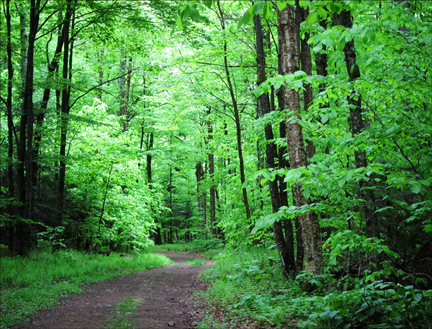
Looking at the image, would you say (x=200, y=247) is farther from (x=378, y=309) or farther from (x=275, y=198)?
(x=378, y=309)

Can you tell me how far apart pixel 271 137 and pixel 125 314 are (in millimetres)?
5385

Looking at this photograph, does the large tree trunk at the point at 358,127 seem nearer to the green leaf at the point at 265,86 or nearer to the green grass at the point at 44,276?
the green leaf at the point at 265,86

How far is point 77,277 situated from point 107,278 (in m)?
1.02

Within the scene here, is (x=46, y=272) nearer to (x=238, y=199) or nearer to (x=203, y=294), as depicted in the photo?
(x=203, y=294)

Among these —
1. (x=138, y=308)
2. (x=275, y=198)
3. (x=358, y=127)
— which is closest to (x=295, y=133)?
(x=358, y=127)

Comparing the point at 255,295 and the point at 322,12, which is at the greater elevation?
the point at 322,12

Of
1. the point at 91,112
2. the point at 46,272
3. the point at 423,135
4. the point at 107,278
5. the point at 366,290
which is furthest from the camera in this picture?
the point at 91,112

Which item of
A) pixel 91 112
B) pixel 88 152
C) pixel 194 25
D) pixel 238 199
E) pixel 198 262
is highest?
pixel 194 25

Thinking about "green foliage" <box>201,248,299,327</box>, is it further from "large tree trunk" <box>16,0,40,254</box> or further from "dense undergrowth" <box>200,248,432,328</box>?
"large tree trunk" <box>16,0,40,254</box>

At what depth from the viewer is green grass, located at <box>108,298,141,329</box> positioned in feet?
17.9

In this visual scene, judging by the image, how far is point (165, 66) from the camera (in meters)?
12.7

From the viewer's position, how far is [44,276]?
8.40 meters

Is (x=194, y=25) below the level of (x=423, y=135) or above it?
above

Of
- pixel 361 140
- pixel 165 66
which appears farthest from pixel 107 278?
pixel 361 140
